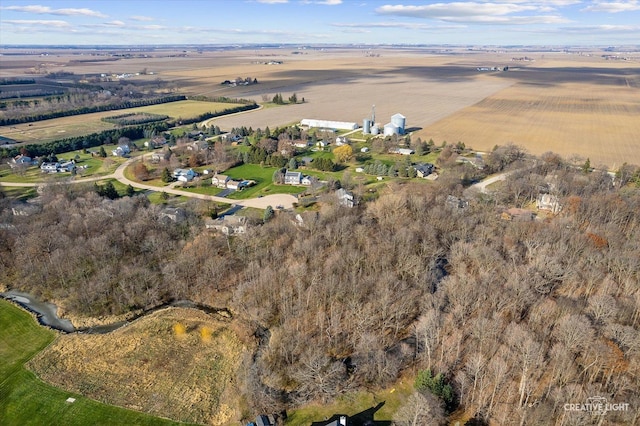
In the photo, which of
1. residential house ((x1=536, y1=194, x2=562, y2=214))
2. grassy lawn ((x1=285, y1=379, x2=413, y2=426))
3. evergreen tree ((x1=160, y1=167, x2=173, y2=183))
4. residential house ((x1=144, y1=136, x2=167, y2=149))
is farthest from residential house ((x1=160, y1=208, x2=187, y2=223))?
residential house ((x1=536, y1=194, x2=562, y2=214))

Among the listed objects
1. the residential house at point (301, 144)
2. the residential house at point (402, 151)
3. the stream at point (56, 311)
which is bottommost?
the stream at point (56, 311)

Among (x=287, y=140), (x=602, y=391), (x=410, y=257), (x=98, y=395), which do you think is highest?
(x=287, y=140)

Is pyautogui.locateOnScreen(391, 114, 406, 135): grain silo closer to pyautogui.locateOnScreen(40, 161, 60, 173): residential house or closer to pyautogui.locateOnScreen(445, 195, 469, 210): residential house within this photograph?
pyautogui.locateOnScreen(445, 195, 469, 210): residential house

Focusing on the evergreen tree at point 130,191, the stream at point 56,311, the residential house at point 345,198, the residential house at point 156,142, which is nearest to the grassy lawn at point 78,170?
the residential house at point 156,142

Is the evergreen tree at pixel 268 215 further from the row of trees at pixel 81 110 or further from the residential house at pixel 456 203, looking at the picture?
the row of trees at pixel 81 110

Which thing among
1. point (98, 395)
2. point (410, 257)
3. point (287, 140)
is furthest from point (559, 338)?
point (287, 140)

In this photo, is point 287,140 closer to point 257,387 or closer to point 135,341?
point 135,341
